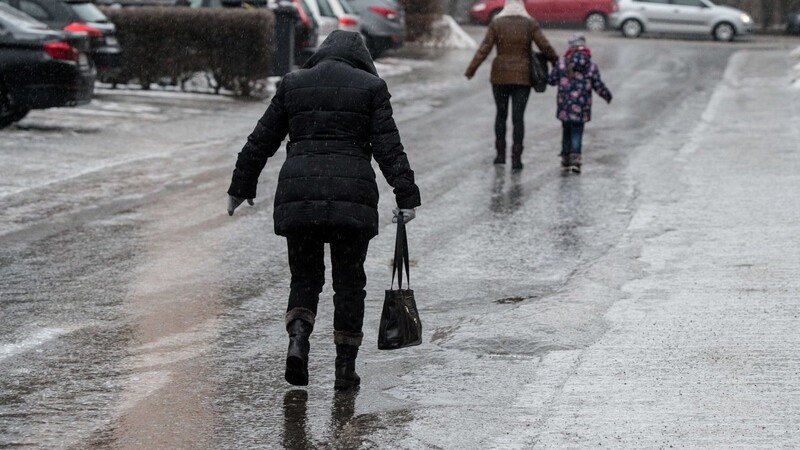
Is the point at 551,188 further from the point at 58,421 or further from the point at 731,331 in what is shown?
the point at 58,421

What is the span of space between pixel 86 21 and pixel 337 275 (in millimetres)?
14936

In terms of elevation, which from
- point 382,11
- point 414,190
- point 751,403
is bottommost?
point 382,11

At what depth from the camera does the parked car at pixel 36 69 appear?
16.5 meters

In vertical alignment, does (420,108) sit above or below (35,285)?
below

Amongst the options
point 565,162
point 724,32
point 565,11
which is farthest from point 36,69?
point 565,11

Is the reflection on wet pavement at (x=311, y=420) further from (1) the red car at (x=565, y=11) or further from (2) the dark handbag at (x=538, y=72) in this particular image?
(1) the red car at (x=565, y=11)

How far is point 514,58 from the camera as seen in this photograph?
14062 mm

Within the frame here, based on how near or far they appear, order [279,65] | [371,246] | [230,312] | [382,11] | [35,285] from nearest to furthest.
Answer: [230,312] → [35,285] → [371,246] → [279,65] → [382,11]

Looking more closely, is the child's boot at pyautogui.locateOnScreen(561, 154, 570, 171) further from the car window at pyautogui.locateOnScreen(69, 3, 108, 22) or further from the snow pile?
the snow pile

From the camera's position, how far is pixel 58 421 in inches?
232

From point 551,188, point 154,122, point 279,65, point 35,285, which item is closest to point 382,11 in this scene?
point 279,65

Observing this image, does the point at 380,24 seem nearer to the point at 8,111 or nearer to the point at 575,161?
the point at 8,111

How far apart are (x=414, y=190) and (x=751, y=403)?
170 centimetres

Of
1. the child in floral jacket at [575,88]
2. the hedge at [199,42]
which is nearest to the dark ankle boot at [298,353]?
the child in floral jacket at [575,88]
